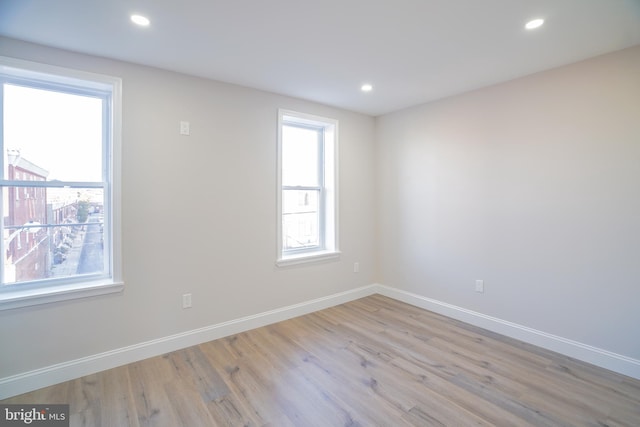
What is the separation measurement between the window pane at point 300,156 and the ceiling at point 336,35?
861mm

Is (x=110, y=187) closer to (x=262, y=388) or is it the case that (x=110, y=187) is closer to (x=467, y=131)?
(x=262, y=388)

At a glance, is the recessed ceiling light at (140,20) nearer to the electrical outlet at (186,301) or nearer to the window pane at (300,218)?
the window pane at (300,218)

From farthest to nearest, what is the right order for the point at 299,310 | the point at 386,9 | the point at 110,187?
the point at 299,310 → the point at 110,187 → the point at 386,9

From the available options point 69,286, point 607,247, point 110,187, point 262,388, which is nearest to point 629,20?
point 607,247

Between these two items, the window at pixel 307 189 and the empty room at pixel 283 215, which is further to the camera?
the window at pixel 307 189

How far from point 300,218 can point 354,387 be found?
207 centimetres

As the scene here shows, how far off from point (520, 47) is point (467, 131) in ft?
3.52

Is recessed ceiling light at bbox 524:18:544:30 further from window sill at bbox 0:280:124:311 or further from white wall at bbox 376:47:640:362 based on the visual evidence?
window sill at bbox 0:280:124:311

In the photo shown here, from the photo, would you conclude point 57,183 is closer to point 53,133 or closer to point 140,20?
point 53,133

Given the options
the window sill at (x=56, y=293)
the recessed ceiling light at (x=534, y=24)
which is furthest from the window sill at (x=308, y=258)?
the recessed ceiling light at (x=534, y=24)

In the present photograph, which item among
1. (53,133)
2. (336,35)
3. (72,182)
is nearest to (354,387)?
(336,35)

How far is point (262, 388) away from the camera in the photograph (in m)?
2.15

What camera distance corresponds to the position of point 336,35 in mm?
2094

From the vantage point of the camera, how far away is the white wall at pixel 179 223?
2.24 m
